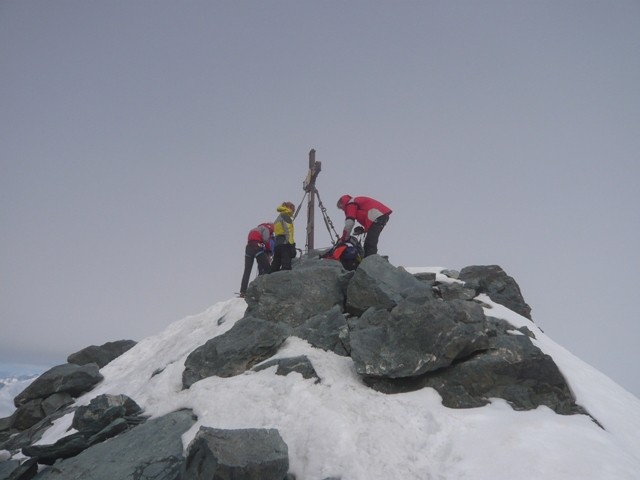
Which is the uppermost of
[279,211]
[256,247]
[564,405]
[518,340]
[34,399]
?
[279,211]

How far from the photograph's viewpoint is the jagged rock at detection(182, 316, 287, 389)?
6.95 meters

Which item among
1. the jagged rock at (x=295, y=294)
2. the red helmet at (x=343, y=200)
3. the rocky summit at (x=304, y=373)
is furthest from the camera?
the red helmet at (x=343, y=200)

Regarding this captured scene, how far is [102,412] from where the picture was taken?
6.41 meters

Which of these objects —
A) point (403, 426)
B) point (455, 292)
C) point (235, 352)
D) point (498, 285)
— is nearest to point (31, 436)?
point (235, 352)

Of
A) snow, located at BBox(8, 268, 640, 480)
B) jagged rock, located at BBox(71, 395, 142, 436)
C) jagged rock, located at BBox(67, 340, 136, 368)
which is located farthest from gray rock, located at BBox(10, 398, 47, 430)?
jagged rock, located at BBox(71, 395, 142, 436)

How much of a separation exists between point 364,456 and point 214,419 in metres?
2.37

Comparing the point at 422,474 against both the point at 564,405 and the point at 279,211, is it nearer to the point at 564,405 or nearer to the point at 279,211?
the point at 564,405

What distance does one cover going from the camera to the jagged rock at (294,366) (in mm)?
6165

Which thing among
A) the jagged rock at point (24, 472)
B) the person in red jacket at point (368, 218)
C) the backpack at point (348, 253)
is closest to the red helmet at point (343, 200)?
the person in red jacket at point (368, 218)

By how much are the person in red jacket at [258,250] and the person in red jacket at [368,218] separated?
282 cm

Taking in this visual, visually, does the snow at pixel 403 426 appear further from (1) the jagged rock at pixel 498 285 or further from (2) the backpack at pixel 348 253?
(2) the backpack at pixel 348 253

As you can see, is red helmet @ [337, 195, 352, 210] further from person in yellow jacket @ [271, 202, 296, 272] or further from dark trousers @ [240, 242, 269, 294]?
dark trousers @ [240, 242, 269, 294]

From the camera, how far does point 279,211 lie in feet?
41.1

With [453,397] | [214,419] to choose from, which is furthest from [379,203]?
[214,419]
